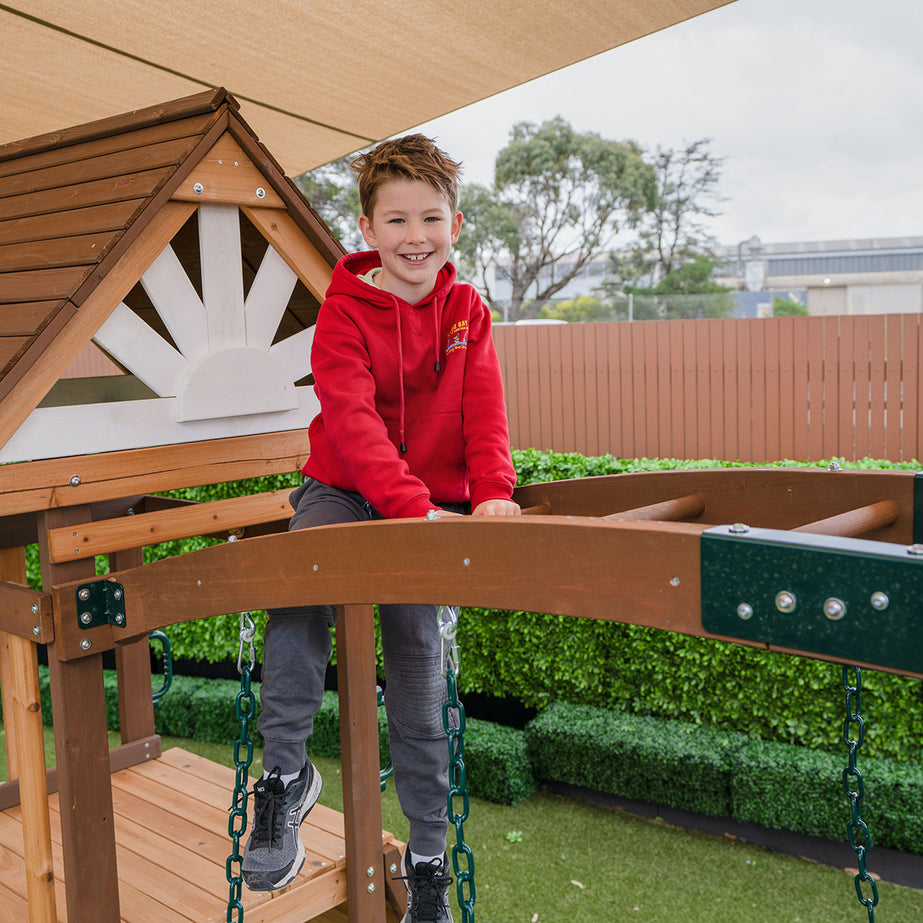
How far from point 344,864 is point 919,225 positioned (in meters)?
31.8

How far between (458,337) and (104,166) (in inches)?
38.7

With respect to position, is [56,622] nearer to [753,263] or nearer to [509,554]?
[509,554]

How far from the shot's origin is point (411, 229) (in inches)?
72.1

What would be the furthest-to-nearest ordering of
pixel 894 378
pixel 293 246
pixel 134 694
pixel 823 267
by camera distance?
pixel 823 267
pixel 894 378
pixel 134 694
pixel 293 246

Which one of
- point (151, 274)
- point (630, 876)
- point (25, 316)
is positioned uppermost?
point (151, 274)

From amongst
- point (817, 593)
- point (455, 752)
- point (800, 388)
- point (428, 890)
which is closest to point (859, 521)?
point (817, 593)

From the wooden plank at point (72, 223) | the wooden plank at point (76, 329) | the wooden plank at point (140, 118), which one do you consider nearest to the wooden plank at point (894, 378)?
the wooden plank at point (140, 118)

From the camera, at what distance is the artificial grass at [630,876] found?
3.65 m

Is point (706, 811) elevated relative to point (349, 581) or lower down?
lower down

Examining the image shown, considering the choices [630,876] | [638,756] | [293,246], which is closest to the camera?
[293,246]

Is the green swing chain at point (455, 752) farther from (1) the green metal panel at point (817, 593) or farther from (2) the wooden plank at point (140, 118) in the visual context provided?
(2) the wooden plank at point (140, 118)

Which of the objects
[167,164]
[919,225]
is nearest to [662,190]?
[919,225]

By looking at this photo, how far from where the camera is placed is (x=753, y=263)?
26.6 metres

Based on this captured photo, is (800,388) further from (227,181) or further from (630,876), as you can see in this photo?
(227,181)
